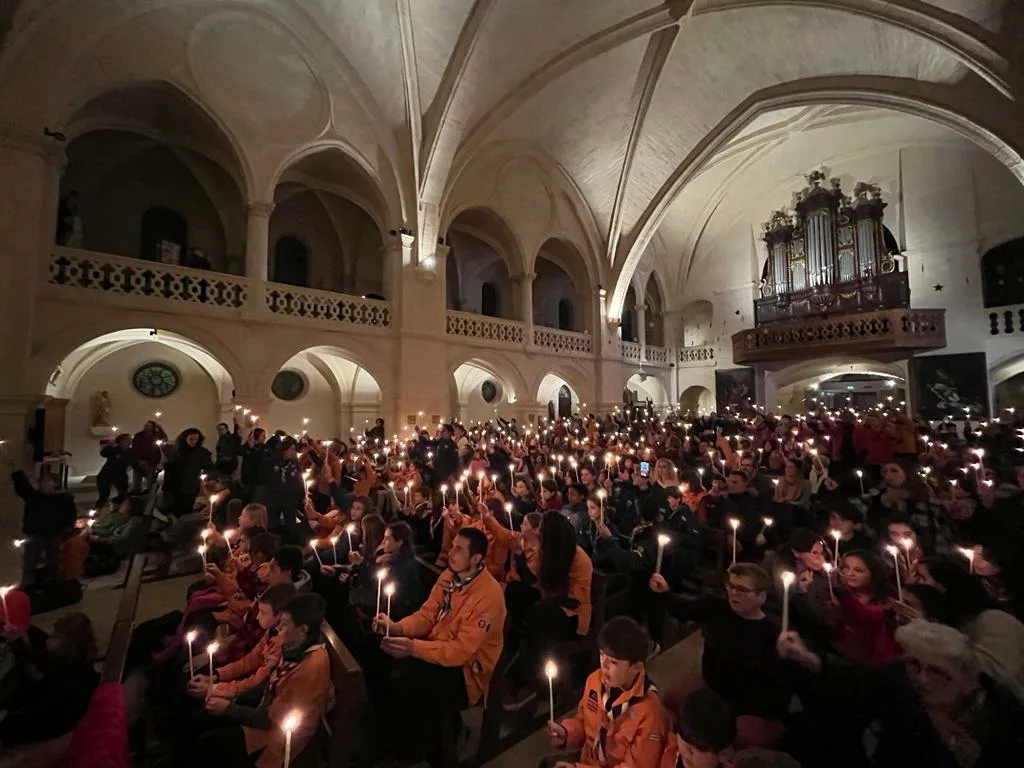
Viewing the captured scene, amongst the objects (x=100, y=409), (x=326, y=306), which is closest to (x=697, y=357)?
(x=326, y=306)

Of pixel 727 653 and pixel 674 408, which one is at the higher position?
pixel 674 408

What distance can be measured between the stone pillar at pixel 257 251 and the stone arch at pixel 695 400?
1813cm

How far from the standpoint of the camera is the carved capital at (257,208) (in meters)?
10.6

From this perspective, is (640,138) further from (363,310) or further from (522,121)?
(363,310)

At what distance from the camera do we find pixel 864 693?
1.74 meters


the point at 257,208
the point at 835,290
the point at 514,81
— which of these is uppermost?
the point at 514,81

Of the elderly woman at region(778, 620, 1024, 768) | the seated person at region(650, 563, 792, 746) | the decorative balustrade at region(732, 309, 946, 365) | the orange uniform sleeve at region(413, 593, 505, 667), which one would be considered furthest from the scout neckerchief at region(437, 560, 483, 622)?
the decorative balustrade at region(732, 309, 946, 365)

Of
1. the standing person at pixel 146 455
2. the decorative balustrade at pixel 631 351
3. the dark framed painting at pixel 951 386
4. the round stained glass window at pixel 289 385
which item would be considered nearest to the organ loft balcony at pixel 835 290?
the dark framed painting at pixel 951 386

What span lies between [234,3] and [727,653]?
1399 centimetres

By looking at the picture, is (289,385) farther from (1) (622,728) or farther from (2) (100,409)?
(1) (622,728)

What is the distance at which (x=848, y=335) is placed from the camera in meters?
15.2

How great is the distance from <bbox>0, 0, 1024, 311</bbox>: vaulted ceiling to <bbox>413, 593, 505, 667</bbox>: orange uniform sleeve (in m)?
10.7

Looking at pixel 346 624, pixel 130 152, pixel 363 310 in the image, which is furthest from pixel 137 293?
pixel 346 624

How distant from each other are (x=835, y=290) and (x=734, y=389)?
5.33m
